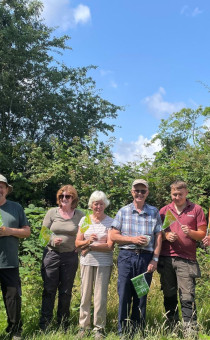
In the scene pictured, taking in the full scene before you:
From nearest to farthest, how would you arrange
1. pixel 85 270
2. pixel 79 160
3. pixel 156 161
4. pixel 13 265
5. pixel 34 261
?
pixel 13 265 → pixel 85 270 → pixel 34 261 → pixel 79 160 → pixel 156 161

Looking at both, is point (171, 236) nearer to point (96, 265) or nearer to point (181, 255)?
point (181, 255)

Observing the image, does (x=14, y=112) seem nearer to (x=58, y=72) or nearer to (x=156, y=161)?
(x=58, y=72)

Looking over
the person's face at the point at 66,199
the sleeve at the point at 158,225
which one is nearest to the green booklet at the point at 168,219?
the sleeve at the point at 158,225

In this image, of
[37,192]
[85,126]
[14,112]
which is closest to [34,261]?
[37,192]

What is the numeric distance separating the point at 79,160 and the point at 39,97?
7.65 metres

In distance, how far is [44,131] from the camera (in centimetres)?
1564

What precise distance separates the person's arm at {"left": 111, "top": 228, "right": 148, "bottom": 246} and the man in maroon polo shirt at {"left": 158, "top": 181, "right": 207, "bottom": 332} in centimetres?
38

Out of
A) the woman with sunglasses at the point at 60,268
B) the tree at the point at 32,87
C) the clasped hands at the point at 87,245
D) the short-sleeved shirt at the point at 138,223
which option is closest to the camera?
the short-sleeved shirt at the point at 138,223

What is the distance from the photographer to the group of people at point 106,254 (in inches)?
163

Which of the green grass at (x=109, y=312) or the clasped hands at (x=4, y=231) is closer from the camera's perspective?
the clasped hands at (x=4, y=231)

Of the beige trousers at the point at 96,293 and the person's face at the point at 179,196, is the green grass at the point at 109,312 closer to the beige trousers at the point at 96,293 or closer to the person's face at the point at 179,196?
the beige trousers at the point at 96,293

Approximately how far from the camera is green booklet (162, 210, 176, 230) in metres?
4.29

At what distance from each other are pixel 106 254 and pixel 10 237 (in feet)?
3.57

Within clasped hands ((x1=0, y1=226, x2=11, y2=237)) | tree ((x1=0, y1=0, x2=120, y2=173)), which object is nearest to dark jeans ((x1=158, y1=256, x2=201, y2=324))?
clasped hands ((x1=0, y1=226, x2=11, y2=237))
